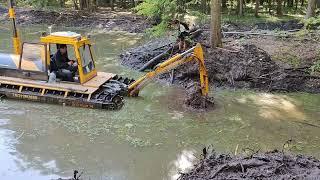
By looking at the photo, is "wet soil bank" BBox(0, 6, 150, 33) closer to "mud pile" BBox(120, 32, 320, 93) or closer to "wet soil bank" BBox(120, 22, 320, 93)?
"wet soil bank" BBox(120, 22, 320, 93)

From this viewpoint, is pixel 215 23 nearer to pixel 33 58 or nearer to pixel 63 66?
pixel 63 66

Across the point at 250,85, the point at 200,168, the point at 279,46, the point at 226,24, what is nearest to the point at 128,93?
the point at 250,85

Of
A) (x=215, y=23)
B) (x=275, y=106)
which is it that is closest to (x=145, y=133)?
(x=275, y=106)

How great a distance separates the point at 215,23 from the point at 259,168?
1097 cm

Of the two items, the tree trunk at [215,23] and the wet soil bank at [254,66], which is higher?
the tree trunk at [215,23]

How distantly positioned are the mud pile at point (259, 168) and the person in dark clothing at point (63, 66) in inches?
270

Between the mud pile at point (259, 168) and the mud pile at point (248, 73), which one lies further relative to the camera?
the mud pile at point (248, 73)

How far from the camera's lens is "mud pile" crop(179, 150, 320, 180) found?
7027 mm

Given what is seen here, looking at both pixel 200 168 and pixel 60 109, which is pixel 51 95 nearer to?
pixel 60 109

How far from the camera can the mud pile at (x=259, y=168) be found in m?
7.03

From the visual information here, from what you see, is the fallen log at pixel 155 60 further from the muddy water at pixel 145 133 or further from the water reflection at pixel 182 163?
the water reflection at pixel 182 163

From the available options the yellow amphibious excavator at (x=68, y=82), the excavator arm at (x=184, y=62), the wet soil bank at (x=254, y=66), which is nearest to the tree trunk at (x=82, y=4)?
the wet soil bank at (x=254, y=66)

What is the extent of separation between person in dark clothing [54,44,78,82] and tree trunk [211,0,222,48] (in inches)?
244

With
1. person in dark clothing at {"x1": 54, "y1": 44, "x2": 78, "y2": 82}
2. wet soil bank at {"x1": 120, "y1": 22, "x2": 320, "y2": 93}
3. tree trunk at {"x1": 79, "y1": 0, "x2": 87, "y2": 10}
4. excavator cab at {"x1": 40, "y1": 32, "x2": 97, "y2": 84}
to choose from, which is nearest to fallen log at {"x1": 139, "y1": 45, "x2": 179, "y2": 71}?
wet soil bank at {"x1": 120, "y1": 22, "x2": 320, "y2": 93}
